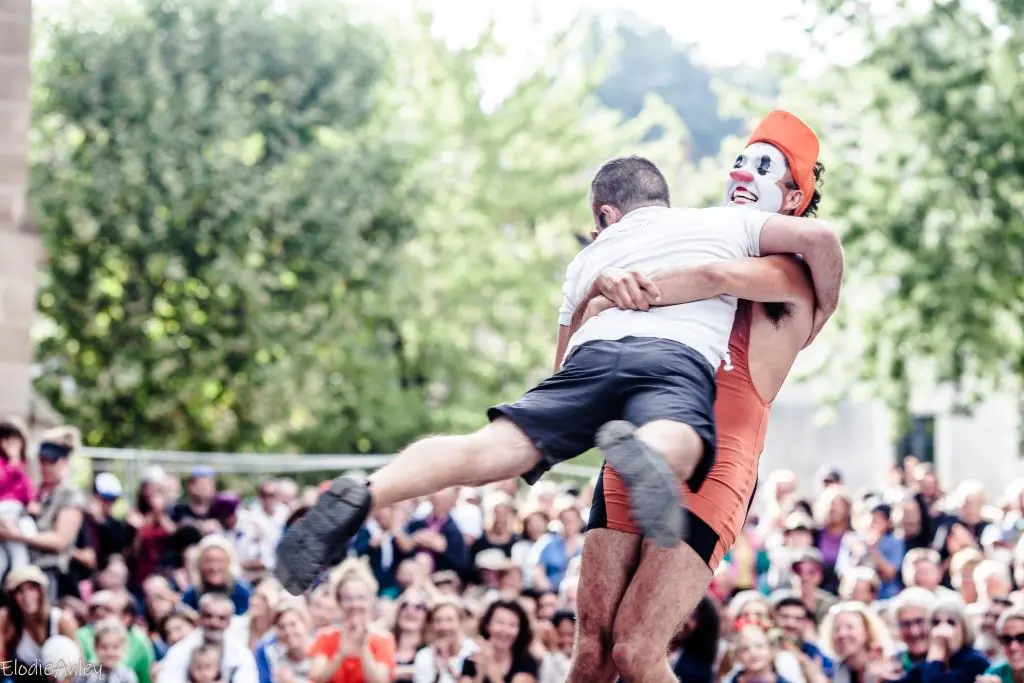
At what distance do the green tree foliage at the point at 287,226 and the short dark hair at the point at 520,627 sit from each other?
53.8 feet

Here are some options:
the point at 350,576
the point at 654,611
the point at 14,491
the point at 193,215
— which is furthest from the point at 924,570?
the point at 193,215

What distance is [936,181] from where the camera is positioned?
771 inches

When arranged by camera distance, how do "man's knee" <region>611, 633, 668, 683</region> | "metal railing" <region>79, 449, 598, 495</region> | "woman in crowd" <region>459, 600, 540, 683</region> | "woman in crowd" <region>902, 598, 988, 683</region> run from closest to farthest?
"man's knee" <region>611, 633, 668, 683</region>, "woman in crowd" <region>902, 598, 988, 683</region>, "woman in crowd" <region>459, 600, 540, 683</region>, "metal railing" <region>79, 449, 598, 495</region>

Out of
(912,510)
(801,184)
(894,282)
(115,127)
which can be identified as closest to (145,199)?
(115,127)

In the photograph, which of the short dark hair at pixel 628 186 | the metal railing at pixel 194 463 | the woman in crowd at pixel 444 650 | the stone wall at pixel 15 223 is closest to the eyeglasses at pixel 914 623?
the woman in crowd at pixel 444 650

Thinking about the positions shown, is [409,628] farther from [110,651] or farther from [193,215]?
[193,215]

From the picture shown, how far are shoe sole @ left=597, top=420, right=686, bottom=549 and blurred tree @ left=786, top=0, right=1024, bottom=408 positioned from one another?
1488 centimetres

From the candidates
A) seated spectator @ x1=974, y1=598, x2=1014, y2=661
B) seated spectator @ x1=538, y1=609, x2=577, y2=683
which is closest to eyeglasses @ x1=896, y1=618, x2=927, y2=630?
seated spectator @ x1=974, y1=598, x2=1014, y2=661

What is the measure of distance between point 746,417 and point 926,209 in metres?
14.4

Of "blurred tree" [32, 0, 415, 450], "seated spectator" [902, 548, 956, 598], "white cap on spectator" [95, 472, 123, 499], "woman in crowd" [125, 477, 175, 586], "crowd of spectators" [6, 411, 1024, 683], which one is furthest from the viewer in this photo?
"blurred tree" [32, 0, 415, 450]

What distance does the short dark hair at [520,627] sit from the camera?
9.65m

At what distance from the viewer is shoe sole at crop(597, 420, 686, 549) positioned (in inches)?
192

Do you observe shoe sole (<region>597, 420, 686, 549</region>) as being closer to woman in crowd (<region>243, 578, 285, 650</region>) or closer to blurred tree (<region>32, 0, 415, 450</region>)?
woman in crowd (<region>243, 578, 285, 650</region>)

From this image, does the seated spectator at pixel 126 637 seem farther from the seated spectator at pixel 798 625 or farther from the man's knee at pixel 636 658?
the man's knee at pixel 636 658
